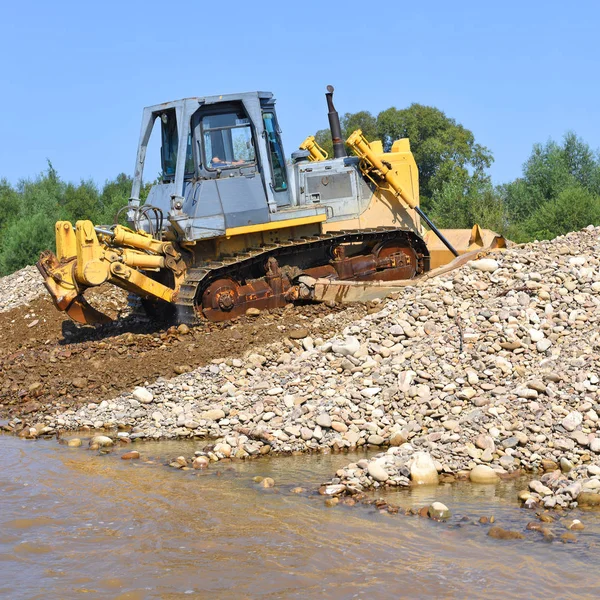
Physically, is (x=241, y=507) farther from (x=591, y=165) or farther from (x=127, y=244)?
(x=591, y=165)

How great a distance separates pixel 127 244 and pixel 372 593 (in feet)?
26.9

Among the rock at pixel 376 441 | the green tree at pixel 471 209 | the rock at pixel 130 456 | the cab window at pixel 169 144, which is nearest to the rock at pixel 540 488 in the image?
the rock at pixel 376 441

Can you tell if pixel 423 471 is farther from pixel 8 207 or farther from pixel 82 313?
pixel 8 207

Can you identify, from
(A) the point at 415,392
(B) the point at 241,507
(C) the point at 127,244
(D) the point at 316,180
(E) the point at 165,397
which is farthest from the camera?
(D) the point at 316,180

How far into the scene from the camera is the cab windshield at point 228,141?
532 inches

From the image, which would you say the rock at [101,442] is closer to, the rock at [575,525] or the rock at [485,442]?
the rock at [485,442]

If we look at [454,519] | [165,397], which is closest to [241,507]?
[454,519]

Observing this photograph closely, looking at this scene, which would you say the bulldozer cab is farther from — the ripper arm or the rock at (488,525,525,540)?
the rock at (488,525,525,540)

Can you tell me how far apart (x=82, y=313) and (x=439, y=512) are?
7398 mm

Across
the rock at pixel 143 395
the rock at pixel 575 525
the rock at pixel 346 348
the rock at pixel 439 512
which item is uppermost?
the rock at pixel 346 348

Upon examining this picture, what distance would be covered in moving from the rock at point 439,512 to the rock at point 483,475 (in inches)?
33.9

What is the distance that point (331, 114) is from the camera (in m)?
15.6

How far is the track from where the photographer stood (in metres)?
13.0

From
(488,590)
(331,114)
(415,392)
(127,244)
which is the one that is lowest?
(488,590)
